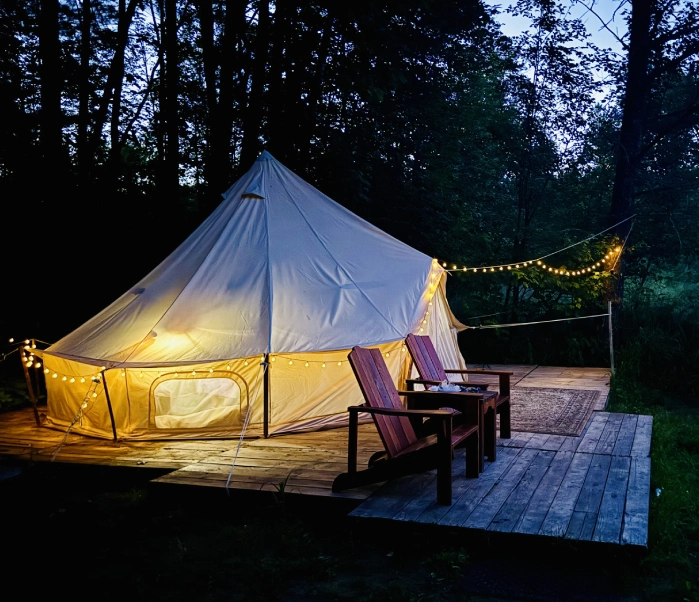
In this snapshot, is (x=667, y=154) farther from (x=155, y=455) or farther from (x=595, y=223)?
(x=155, y=455)

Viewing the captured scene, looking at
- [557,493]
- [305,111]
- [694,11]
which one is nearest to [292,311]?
[557,493]

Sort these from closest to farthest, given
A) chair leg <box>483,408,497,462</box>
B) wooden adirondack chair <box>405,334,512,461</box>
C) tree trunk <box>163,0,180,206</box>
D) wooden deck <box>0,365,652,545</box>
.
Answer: wooden deck <box>0,365,652,545</box> < chair leg <box>483,408,497,462</box> < wooden adirondack chair <box>405,334,512,461</box> < tree trunk <box>163,0,180,206</box>

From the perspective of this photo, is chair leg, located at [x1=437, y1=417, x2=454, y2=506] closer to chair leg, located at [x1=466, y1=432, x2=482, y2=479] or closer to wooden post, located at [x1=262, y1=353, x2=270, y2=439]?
chair leg, located at [x1=466, y1=432, x2=482, y2=479]

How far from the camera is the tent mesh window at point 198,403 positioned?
594 centimetres

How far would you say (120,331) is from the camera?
20.2ft

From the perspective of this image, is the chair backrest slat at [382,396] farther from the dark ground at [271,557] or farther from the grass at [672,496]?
the grass at [672,496]

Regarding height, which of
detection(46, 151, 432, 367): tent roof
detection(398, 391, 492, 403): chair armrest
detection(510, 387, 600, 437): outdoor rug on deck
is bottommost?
detection(510, 387, 600, 437): outdoor rug on deck

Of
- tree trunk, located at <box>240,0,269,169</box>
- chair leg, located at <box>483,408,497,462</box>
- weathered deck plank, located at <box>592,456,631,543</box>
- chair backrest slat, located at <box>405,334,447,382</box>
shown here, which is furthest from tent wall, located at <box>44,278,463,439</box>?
tree trunk, located at <box>240,0,269,169</box>

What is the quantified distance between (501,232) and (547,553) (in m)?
10.9

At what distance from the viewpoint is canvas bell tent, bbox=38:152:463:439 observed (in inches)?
229

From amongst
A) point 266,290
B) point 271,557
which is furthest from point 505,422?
point 271,557

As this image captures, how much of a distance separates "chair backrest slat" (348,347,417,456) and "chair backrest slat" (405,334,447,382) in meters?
0.82

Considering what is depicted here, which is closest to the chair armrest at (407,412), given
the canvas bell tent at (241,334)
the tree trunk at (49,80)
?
the canvas bell tent at (241,334)

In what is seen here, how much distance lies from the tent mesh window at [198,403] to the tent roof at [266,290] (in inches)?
16.7
